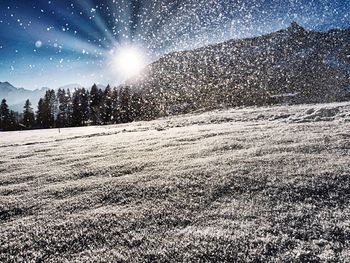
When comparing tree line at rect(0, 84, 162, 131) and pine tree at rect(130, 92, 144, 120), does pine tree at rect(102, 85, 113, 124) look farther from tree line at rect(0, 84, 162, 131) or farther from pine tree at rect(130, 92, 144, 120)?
pine tree at rect(130, 92, 144, 120)

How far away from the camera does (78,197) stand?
752 centimetres

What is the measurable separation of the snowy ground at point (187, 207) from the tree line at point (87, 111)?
6871cm

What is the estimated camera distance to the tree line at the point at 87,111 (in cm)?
8144

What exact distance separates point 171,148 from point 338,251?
9035 millimetres

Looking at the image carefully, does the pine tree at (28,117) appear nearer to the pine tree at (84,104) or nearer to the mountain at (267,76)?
the pine tree at (84,104)

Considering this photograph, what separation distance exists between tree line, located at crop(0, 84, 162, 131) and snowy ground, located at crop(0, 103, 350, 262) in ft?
225

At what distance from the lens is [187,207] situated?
21.3ft

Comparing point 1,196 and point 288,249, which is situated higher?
point 1,196

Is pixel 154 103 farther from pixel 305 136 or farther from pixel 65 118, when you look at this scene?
pixel 305 136

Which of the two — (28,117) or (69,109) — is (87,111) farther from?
(28,117)

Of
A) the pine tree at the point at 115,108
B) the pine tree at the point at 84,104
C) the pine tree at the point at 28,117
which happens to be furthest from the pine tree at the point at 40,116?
the pine tree at the point at 115,108

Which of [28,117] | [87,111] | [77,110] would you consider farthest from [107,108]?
[28,117]

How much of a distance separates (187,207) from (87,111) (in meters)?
87.9

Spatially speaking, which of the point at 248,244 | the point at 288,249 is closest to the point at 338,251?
the point at 288,249
